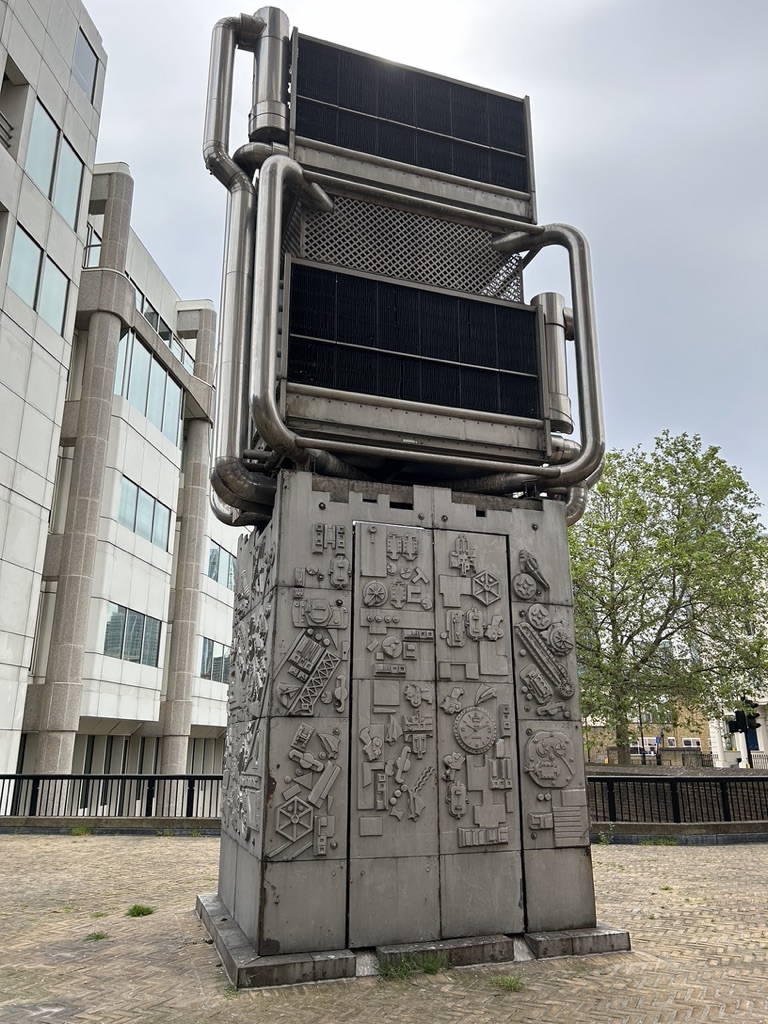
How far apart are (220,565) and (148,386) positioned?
12.2 m

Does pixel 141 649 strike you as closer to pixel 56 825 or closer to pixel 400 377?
pixel 56 825

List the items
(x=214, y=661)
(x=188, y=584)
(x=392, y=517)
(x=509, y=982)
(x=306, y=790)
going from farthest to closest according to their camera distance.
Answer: (x=214, y=661), (x=188, y=584), (x=392, y=517), (x=306, y=790), (x=509, y=982)

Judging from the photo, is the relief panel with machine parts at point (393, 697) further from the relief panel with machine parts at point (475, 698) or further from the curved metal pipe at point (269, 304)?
the curved metal pipe at point (269, 304)

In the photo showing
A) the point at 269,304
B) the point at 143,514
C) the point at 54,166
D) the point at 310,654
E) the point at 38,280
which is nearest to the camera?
the point at 310,654

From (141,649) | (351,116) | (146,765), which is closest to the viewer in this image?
(351,116)

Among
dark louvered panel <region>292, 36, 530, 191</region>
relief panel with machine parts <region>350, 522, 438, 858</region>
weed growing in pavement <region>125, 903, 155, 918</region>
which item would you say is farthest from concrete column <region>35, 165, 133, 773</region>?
relief panel with machine parts <region>350, 522, 438, 858</region>

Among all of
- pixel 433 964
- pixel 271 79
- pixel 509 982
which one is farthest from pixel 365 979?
pixel 271 79

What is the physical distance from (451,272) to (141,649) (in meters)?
26.1

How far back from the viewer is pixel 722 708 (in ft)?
98.3

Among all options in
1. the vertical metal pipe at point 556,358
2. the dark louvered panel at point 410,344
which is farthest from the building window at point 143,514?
the vertical metal pipe at point 556,358

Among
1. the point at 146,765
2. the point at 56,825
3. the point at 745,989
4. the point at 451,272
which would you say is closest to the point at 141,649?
the point at 146,765

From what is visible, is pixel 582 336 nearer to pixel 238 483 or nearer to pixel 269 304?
pixel 269 304

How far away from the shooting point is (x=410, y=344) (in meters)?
10.2

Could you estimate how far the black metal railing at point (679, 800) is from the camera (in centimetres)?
1808
